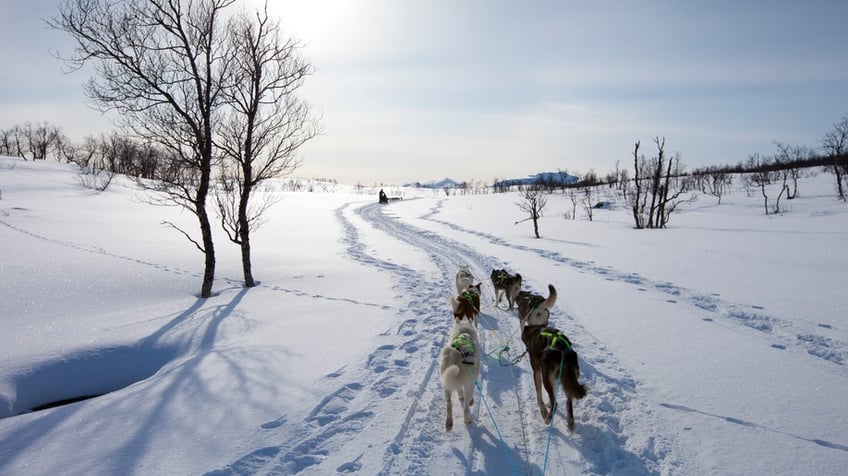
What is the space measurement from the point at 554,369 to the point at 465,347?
2.95 ft

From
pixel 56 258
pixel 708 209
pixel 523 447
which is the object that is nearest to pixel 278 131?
pixel 56 258

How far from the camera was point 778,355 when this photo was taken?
5523 millimetres

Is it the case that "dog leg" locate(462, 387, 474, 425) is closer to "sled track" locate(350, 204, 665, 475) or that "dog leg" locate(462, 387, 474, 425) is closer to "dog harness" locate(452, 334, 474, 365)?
"sled track" locate(350, 204, 665, 475)

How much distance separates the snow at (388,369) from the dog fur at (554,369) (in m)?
0.26

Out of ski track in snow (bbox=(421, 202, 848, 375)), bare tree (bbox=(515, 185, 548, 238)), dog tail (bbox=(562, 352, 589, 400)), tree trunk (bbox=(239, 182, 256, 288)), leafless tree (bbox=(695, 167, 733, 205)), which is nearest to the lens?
dog tail (bbox=(562, 352, 589, 400))

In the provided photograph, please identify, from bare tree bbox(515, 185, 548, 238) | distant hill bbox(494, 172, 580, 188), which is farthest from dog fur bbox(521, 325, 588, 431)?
distant hill bbox(494, 172, 580, 188)

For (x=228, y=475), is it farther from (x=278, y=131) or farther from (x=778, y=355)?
(x=278, y=131)

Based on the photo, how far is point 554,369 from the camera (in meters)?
3.86

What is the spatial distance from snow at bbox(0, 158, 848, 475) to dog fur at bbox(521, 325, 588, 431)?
10.1 inches

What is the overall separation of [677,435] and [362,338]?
4.47 metres

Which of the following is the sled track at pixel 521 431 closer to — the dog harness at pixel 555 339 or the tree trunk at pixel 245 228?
the dog harness at pixel 555 339

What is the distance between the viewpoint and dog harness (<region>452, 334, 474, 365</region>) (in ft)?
12.9

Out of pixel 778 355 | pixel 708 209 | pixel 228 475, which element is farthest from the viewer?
pixel 708 209

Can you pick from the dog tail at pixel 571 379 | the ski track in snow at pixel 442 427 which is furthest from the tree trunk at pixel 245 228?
the dog tail at pixel 571 379
